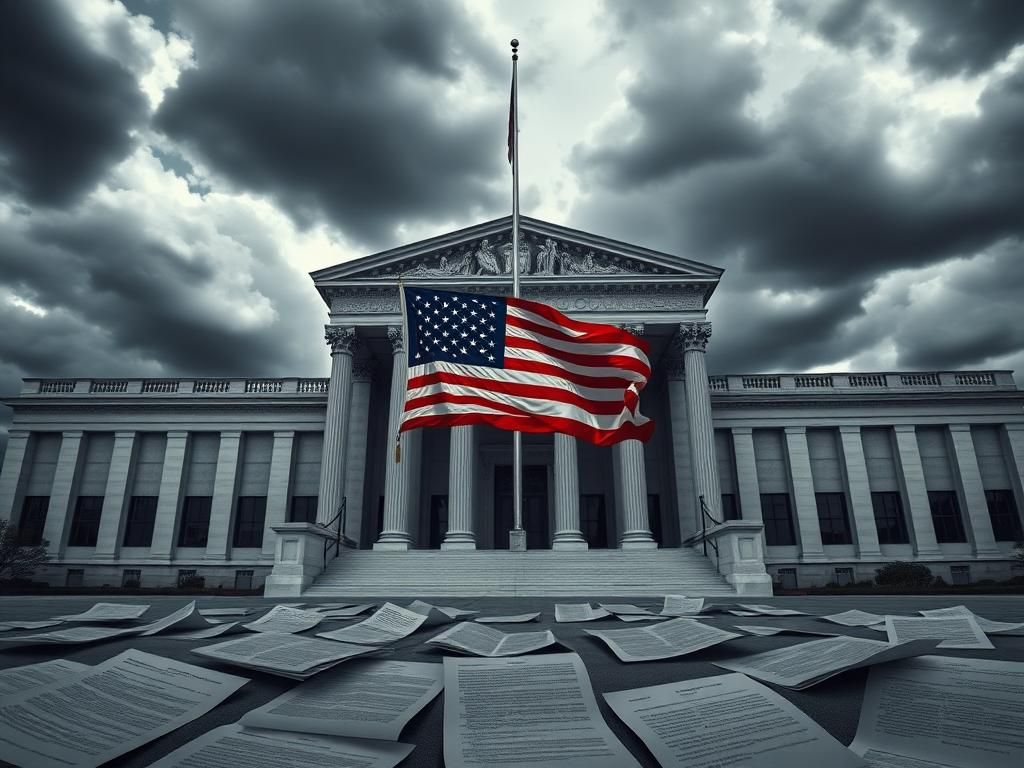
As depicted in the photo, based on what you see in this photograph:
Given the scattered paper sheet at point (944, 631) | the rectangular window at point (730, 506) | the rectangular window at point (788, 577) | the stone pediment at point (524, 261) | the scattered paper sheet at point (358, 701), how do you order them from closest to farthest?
the scattered paper sheet at point (358, 701) → the scattered paper sheet at point (944, 631) → the stone pediment at point (524, 261) → the rectangular window at point (788, 577) → the rectangular window at point (730, 506)

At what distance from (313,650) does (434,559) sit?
17.7 metres

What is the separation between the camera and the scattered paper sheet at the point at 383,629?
429 centimetres

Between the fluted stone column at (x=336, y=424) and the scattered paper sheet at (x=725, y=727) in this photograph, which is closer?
the scattered paper sheet at (x=725, y=727)

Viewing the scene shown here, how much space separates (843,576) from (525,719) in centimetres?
3116

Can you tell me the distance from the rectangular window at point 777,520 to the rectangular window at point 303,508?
74.2ft

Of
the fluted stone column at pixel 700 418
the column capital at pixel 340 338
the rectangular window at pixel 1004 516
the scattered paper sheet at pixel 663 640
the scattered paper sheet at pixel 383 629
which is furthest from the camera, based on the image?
the rectangular window at pixel 1004 516

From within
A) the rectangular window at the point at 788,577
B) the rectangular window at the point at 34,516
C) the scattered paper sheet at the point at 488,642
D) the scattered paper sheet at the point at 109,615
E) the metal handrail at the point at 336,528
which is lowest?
the rectangular window at the point at 788,577

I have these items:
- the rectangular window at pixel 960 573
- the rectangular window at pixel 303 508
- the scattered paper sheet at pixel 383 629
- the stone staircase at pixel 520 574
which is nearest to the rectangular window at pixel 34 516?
the rectangular window at pixel 303 508

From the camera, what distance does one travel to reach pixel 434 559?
2022cm

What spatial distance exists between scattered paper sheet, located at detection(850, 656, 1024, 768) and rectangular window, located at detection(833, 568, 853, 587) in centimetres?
2979

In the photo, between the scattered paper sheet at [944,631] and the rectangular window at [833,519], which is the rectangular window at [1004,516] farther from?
the scattered paper sheet at [944,631]

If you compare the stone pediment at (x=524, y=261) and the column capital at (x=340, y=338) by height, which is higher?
the stone pediment at (x=524, y=261)

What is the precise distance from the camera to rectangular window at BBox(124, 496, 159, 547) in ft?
98.3

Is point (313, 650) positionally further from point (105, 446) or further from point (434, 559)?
point (105, 446)
